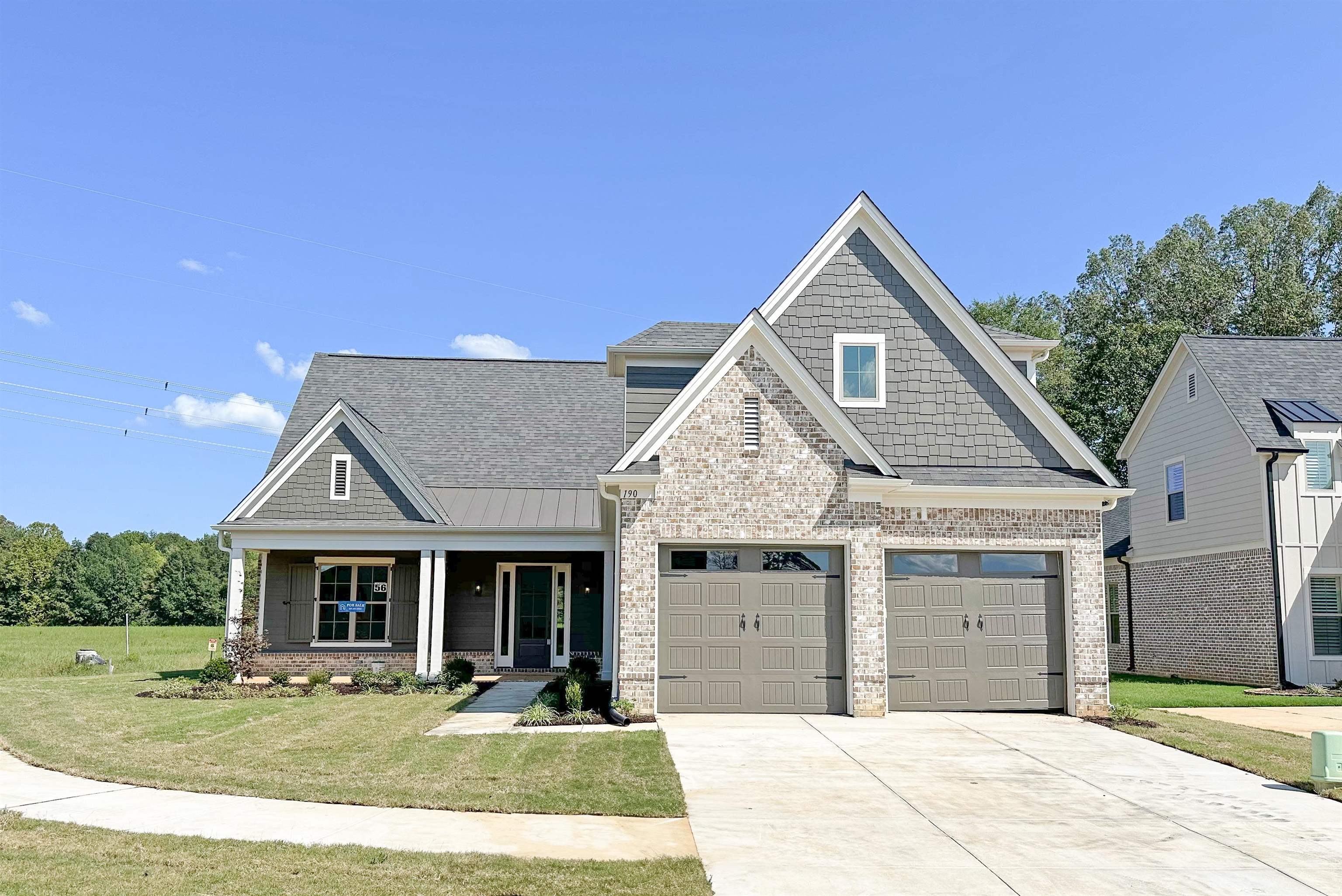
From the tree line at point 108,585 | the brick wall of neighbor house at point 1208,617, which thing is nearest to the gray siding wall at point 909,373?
the brick wall of neighbor house at point 1208,617

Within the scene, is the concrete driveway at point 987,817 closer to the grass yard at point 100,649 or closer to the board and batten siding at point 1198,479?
the board and batten siding at point 1198,479

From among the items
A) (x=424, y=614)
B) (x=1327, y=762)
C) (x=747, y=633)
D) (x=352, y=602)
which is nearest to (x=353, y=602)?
(x=352, y=602)

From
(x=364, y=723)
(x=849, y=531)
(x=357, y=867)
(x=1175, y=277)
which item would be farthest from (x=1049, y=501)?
(x=1175, y=277)

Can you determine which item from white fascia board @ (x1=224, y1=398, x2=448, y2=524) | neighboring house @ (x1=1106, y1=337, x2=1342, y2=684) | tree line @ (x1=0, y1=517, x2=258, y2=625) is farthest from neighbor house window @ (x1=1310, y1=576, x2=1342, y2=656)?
tree line @ (x1=0, y1=517, x2=258, y2=625)

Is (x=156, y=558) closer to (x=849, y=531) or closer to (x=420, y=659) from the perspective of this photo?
(x=420, y=659)

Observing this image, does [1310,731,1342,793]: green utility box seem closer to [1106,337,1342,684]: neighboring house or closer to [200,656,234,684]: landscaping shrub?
[1106,337,1342,684]: neighboring house

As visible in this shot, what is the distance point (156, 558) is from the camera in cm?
9806

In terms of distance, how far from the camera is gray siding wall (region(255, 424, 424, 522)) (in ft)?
70.7

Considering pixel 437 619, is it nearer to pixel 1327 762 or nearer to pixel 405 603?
pixel 405 603

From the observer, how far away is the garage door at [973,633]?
1609 centimetres

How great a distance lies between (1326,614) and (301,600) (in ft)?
73.6

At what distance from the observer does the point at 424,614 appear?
21234 millimetres

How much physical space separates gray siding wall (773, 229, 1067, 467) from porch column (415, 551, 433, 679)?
9.20m

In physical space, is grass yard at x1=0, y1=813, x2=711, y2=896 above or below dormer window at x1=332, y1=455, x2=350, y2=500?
below
